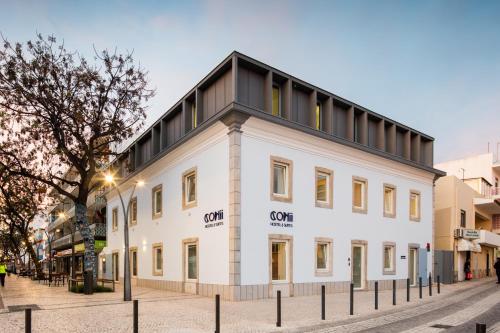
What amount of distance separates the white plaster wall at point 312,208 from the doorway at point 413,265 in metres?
0.71

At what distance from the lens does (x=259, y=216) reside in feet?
56.1

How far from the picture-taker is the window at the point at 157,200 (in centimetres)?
2427

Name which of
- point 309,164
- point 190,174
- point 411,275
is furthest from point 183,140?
point 411,275

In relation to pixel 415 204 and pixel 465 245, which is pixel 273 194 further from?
pixel 465 245

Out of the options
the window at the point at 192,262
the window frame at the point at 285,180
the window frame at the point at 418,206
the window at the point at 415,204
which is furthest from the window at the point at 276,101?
the window at the point at 415,204

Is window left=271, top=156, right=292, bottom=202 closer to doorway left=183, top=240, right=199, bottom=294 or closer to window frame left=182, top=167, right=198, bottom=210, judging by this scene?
window frame left=182, top=167, right=198, bottom=210

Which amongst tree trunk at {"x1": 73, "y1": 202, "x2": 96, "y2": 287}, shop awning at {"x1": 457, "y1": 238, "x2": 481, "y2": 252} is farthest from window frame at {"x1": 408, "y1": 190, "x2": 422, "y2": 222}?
tree trunk at {"x1": 73, "y1": 202, "x2": 96, "y2": 287}

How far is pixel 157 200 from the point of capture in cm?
2491

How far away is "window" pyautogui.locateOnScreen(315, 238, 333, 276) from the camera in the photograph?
63.3ft

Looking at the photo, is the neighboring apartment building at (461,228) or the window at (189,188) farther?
the neighboring apartment building at (461,228)

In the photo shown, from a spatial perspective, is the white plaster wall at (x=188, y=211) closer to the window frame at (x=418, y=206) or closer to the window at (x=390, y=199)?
the window at (x=390, y=199)

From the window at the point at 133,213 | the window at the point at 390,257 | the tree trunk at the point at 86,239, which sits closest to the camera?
the tree trunk at the point at 86,239

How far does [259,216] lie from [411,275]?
13.6 metres

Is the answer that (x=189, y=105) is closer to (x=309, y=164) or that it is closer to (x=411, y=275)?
(x=309, y=164)
